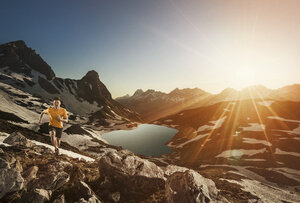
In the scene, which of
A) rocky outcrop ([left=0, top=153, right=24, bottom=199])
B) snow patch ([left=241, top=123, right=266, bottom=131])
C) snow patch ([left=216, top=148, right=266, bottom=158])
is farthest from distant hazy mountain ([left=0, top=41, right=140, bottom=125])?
rocky outcrop ([left=0, top=153, right=24, bottom=199])

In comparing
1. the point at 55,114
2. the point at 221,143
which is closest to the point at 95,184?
the point at 55,114

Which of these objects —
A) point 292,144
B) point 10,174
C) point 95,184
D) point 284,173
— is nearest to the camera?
point 10,174

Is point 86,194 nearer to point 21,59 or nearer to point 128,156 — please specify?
point 128,156

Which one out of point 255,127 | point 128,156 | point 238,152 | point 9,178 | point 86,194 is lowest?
point 238,152

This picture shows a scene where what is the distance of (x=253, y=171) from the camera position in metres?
51.3

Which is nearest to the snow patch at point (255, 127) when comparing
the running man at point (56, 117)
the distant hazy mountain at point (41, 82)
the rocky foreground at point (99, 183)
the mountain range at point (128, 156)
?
the mountain range at point (128, 156)

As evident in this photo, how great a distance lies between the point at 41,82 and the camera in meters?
158

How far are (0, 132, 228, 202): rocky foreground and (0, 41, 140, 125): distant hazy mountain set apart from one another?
135359mm

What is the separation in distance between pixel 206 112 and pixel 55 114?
6184 inches

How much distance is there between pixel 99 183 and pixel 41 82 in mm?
185893

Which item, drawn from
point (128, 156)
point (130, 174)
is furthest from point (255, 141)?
point (130, 174)

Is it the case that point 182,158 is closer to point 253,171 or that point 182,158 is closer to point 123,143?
point 253,171

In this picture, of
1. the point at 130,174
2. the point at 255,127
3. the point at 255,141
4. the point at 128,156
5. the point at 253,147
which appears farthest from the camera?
the point at 255,127

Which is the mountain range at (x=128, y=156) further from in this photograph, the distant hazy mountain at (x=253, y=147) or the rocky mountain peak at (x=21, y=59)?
the rocky mountain peak at (x=21, y=59)
